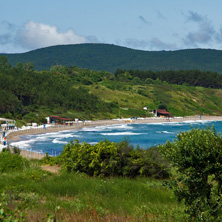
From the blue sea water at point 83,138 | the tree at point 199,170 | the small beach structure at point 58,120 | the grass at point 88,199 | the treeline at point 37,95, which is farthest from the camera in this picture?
the treeline at point 37,95

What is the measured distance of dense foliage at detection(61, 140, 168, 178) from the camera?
2148 cm

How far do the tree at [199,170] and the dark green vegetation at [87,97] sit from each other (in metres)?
80.4

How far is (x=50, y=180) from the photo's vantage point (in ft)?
57.4

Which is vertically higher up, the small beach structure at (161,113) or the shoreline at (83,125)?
the small beach structure at (161,113)

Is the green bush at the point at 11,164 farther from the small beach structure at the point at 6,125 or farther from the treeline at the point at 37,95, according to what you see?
the treeline at the point at 37,95

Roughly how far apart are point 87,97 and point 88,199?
120959mm

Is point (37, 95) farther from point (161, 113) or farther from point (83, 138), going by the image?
point (83, 138)

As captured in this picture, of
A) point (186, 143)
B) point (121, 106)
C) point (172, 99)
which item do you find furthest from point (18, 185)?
point (172, 99)

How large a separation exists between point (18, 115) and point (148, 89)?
292 ft

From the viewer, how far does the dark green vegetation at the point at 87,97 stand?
106 meters

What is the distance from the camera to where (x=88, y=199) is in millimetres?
13703

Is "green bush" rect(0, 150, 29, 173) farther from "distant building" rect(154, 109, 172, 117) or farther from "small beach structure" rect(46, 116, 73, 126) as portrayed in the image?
"distant building" rect(154, 109, 172, 117)

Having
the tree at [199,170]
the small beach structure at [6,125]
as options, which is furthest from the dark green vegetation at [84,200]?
the small beach structure at [6,125]

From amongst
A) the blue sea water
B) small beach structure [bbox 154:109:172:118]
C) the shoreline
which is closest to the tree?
the blue sea water
